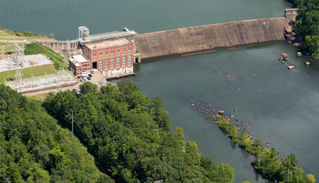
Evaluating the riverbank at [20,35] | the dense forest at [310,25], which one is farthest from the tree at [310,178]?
the riverbank at [20,35]

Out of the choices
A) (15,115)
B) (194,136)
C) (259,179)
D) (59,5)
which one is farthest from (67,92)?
(59,5)

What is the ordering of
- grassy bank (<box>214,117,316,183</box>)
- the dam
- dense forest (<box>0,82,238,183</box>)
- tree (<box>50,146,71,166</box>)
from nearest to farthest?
dense forest (<box>0,82,238,183</box>) < tree (<box>50,146,71,166</box>) < grassy bank (<box>214,117,316,183</box>) < the dam

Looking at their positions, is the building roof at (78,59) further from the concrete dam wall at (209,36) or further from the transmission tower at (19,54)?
the concrete dam wall at (209,36)

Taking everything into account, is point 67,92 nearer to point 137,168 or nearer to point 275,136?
point 137,168

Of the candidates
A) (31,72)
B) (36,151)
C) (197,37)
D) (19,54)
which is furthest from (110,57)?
(36,151)

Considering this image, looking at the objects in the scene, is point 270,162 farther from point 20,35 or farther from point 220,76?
point 20,35

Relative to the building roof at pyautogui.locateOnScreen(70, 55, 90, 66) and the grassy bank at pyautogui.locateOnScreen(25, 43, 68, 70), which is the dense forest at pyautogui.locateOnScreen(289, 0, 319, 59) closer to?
the building roof at pyautogui.locateOnScreen(70, 55, 90, 66)

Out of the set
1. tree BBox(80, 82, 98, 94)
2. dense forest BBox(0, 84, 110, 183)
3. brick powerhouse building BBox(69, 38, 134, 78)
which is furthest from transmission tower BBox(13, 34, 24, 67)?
dense forest BBox(0, 84, 110, 183)
